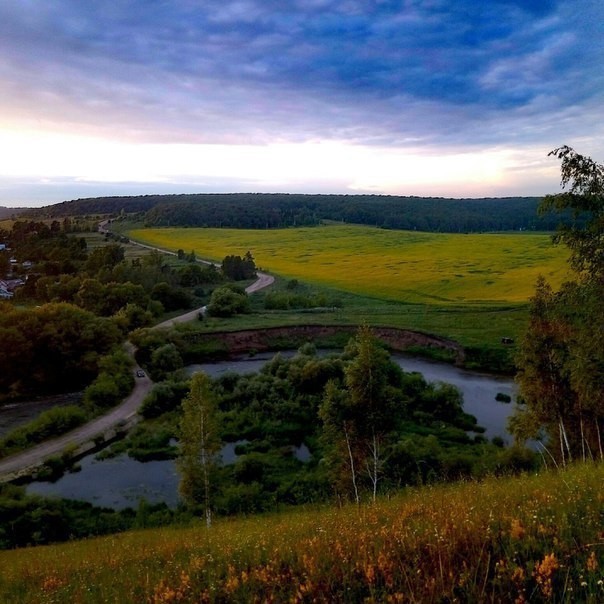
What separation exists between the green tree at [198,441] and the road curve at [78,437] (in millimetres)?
12723

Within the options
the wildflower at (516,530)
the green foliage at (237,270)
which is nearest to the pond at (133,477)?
the wildflower at (516,530)

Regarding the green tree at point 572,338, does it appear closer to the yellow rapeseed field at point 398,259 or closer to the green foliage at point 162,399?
the green foliage at point 162,399

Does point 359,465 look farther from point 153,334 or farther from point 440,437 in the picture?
point 153,334

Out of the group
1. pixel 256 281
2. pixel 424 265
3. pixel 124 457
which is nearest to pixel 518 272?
pixel 424 265

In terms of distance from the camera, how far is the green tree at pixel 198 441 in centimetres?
2100

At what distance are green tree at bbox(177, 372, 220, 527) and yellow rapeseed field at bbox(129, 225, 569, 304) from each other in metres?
44.3

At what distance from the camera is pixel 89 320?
162 ft

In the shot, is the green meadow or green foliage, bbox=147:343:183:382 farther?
the green meadow

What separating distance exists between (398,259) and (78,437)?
263ft

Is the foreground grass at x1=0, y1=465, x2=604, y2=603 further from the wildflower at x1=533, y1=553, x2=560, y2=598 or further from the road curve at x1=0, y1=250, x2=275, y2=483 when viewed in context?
the road curve at x1=0, y1=250, x2=275, y2=483

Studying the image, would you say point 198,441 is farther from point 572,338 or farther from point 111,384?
point 111,384

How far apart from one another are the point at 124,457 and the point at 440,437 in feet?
64.6

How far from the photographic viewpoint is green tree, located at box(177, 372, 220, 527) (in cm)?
2100

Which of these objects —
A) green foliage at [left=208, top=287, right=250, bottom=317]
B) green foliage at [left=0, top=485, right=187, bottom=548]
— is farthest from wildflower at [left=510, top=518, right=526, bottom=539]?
green foliage at [left=208, top=287, right=250, bottom=317]
